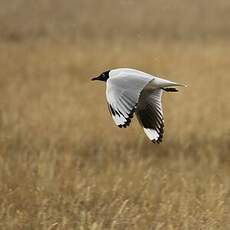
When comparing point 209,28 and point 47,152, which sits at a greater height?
point 209,28

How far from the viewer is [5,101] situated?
7871 mm

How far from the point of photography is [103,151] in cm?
601

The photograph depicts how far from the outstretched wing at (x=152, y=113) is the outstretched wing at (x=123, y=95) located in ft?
1.67

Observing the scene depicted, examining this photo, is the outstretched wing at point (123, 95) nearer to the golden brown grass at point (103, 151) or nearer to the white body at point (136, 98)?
the white body at point (136, 98)

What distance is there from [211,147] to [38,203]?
2403 mm

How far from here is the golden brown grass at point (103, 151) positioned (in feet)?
12.8

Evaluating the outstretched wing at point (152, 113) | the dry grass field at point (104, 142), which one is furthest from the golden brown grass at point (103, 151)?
the outstretched wing at point (152, 113)

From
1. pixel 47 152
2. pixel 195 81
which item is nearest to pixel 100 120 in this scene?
pixel 47 152

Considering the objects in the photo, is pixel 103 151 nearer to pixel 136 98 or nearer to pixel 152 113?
pixel 152 113

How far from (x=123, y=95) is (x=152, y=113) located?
0.77 m

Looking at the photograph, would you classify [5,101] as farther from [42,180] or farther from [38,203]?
[38,203]

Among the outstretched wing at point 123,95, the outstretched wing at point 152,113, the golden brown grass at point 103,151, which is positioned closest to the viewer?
the outstretched wing at point 123,95

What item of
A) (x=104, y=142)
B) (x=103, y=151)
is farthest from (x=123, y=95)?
(x=104, y=142)

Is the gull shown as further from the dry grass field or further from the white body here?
the dry grass field
